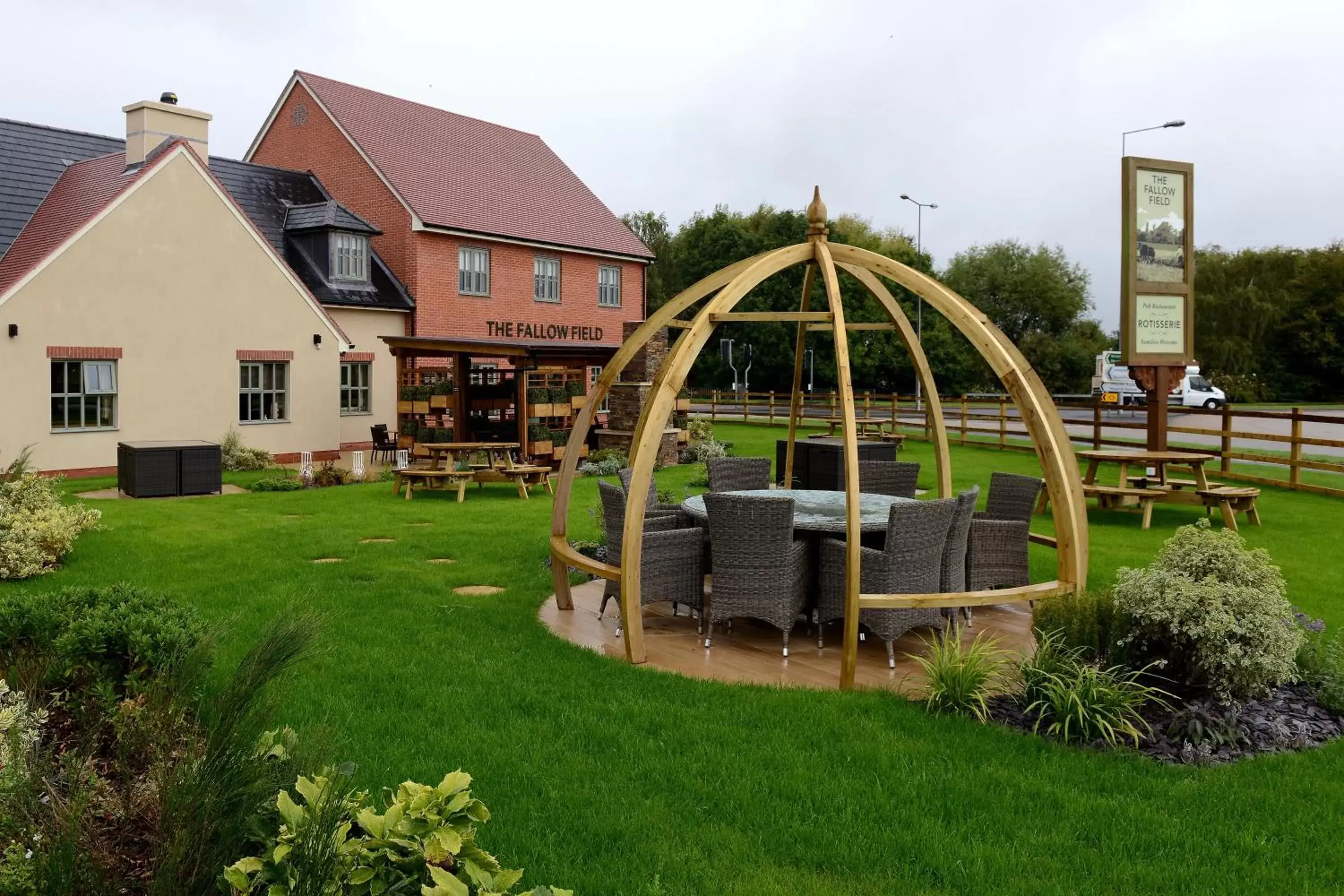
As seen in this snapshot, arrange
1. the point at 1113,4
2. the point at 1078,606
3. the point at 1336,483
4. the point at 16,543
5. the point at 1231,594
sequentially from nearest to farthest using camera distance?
the point at 1231,594, the point at 1078,606, the point at 16,543, the point at 1113,4, the point at 1336,483

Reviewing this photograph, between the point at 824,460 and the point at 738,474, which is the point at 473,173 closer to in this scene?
the point at 824,460

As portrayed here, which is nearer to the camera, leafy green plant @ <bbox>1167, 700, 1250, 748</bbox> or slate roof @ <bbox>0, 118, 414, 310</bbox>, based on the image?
leafy green plant @ <bbox>1167, 700, 1250, 748</bbox>

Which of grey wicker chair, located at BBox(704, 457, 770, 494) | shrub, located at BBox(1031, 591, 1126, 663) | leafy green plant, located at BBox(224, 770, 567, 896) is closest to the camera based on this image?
leafy green plant, located at BBox(224, 770, 567, 896)

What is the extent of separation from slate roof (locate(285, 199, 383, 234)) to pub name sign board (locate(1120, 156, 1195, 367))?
1750 centimetres

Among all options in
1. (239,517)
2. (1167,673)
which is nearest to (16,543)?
(239,517)

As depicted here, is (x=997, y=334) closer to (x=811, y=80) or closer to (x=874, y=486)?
(x=874, y=486)

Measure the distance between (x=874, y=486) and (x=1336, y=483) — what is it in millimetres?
13087

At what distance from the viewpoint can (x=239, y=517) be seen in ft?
43.8

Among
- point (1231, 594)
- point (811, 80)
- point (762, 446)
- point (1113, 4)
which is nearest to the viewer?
point (1231, 594)

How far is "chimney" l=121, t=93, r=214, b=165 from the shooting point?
20.2m

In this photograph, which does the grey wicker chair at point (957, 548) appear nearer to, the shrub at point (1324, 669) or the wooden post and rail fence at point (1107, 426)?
the shrub at point (1324, 669)

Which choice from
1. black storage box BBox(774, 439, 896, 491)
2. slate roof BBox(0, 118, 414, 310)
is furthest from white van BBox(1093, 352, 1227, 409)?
slate roof BBox(0, 118, 414, 310)

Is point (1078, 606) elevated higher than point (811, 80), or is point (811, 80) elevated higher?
point (811, 80)

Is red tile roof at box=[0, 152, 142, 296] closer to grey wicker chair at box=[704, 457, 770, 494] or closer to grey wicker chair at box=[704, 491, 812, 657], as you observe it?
grey wicker chair at box=[704, 457, 770, 494]
